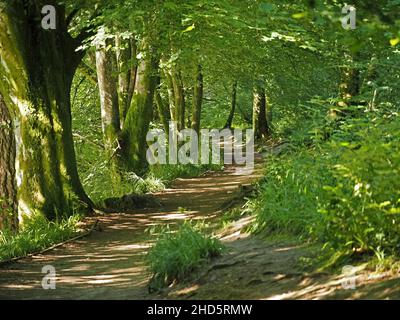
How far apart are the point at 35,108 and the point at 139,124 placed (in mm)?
6494

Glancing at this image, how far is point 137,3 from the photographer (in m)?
11.0

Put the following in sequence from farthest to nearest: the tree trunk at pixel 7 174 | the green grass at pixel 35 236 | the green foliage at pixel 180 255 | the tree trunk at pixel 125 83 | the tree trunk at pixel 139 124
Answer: the tree trunk at pixel 125 83
the tree trunk at pixel 139 124
the tree trunk at pixel 7 174
the green grass at pixel 35 236
the green foliage at pixel 180 255

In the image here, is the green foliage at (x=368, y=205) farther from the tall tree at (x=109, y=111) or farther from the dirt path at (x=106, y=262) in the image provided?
the tall tree at (x=109, y=111)

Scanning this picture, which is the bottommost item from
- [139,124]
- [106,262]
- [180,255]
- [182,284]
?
[106,262]

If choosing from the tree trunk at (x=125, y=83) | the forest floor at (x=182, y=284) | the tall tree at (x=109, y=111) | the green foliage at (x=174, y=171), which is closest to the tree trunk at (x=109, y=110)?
the tall tree at (x=109, y=111)

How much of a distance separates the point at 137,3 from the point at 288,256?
6299 millimetres

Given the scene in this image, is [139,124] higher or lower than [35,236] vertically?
higher

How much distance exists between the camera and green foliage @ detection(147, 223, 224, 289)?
7.01 metres

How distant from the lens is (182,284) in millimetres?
6809

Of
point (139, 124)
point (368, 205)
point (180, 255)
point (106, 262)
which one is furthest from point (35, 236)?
point (139, 124)

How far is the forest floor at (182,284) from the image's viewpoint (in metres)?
5.40

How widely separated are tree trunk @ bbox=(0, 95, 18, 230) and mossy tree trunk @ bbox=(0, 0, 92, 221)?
1.97ft

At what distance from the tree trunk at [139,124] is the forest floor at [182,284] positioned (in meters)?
4.57

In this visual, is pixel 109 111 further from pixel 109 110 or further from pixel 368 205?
pixel 368 205
